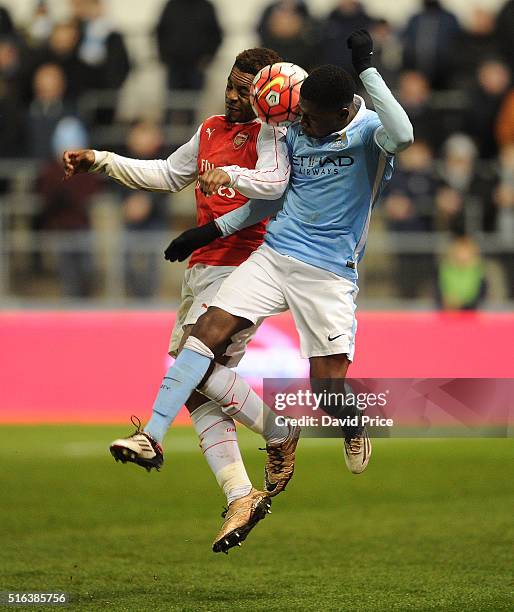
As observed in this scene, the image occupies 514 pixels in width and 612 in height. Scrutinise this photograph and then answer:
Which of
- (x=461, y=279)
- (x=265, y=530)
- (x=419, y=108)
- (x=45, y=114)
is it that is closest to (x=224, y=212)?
(x=265, y=530)

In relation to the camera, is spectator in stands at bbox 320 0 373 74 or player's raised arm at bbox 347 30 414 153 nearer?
player's raised arm at bbox 347 30 414 153

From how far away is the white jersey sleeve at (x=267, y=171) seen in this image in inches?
299

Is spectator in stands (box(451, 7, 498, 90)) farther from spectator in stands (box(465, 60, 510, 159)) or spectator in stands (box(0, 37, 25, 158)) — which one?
spectator in stands (box(0, 37, 25, 158))

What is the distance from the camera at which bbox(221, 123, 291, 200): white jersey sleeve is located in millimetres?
7598

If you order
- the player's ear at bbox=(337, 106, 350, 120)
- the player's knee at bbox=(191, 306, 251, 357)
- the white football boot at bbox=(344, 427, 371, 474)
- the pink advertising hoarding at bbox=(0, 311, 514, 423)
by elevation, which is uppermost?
the player's ear at bbox=(337, 106, 350, 120)

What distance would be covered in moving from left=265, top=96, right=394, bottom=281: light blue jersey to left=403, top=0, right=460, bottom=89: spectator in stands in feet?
31.0

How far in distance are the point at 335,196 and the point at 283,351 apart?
22.4ft

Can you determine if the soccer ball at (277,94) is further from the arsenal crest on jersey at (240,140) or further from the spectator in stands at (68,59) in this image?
the spectator in stands at (68,59)

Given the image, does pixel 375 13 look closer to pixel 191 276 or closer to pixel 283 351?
pixel 283 351

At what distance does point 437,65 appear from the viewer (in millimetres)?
17359

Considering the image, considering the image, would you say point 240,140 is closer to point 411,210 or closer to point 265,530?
point 265,530

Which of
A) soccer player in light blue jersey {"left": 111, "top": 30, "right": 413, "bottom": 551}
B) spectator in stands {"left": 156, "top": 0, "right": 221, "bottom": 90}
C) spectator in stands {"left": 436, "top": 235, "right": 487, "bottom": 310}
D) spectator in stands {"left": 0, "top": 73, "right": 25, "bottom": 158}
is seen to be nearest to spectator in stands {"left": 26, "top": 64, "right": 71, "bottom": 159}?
spectator in stands {"left": 0, "top": 73, "right": 25, "bottom": 158}

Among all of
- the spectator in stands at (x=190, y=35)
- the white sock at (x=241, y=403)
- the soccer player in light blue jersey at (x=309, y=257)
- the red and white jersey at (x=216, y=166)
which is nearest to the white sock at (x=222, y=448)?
the white sock at (x=241, y=403)

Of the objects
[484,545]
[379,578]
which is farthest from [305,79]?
[484,545]
